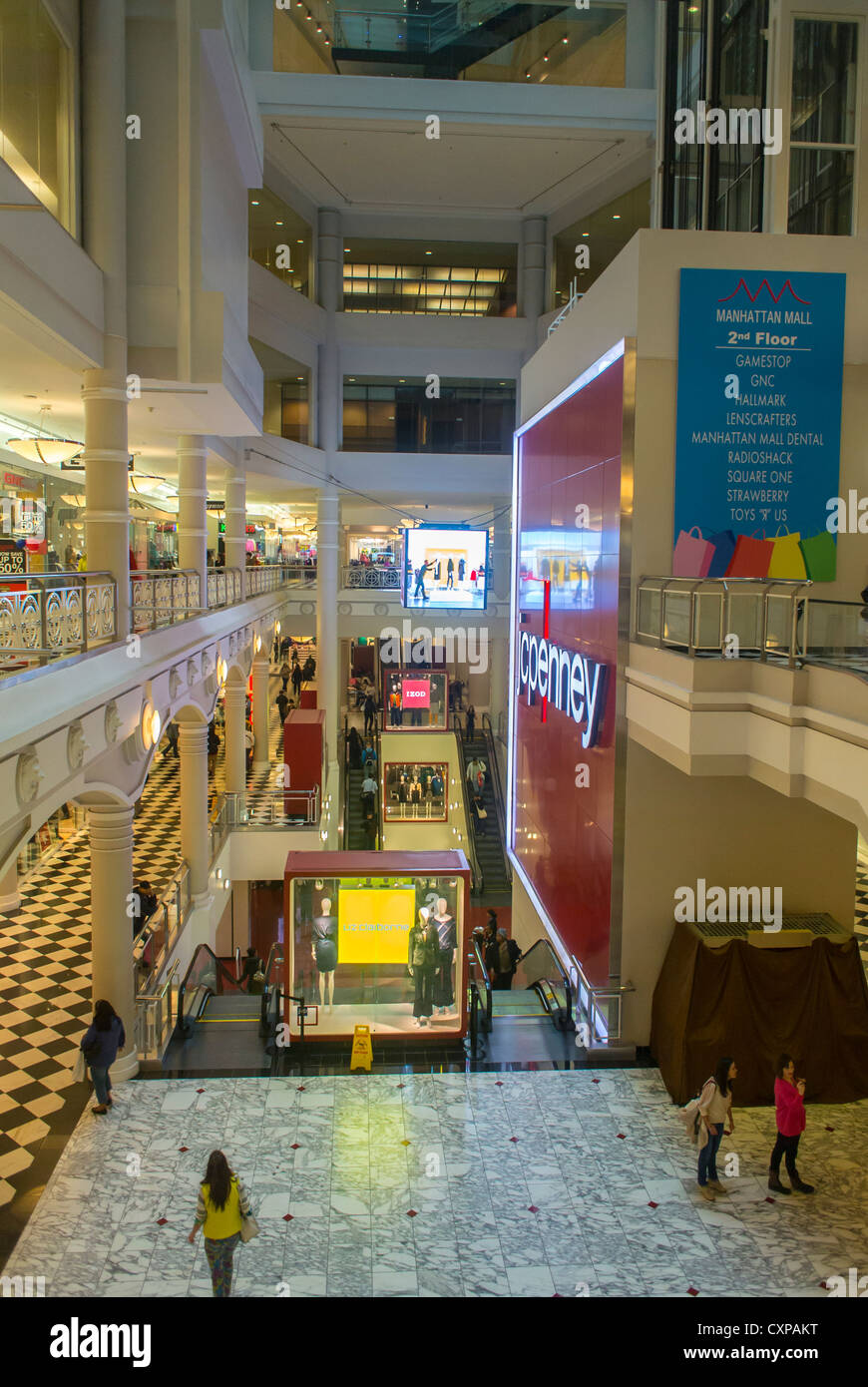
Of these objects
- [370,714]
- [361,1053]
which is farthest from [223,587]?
[370,714]

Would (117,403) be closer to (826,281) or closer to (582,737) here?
(582,737)

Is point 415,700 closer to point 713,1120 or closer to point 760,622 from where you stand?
point 760,622

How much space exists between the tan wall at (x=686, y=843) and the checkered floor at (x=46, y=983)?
5.20 meters

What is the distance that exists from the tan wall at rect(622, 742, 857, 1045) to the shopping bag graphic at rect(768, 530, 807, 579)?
183 centimetres

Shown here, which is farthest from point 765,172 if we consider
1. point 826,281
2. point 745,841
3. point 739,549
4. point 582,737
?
point 745,841

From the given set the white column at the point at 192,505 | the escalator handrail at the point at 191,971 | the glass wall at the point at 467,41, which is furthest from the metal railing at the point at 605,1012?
the glass wall at the point at 467,41

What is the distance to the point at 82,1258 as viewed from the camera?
6.20 meters

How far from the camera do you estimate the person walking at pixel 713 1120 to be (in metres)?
6.83

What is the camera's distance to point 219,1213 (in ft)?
18.1

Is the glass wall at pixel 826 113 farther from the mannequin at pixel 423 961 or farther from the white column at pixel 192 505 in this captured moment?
the white column at pixel 192 505

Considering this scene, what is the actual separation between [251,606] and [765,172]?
1163cm

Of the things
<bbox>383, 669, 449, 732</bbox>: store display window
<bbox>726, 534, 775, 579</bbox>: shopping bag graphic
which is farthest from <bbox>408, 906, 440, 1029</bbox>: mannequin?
<bbox>383, 669, 449, 732</bbox>: store display window

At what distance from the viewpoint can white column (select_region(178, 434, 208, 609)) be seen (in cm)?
1377

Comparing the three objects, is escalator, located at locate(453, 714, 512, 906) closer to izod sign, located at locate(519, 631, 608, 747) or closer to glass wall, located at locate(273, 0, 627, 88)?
izod sign, located at locate(519, 631, 608, 747)
